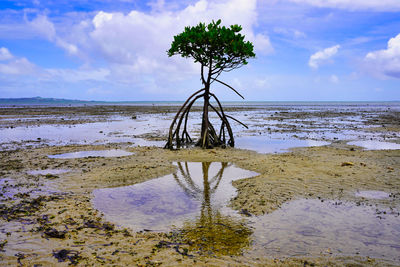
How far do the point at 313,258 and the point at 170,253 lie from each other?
254cm

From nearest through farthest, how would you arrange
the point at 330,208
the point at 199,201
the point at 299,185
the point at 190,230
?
the point at 190,230 < the point at 330,208 < the point at 199,201 < the point at 299,185

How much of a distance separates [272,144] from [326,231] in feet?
43.4

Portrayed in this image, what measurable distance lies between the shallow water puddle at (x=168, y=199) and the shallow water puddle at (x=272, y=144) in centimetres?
607

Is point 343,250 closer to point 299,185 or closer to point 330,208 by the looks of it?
point 330,208

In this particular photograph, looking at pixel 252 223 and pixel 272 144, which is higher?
pixel 272 144

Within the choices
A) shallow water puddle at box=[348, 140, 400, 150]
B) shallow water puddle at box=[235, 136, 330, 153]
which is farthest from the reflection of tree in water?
shallow water puddle at box=[348, 140, 400, 150]

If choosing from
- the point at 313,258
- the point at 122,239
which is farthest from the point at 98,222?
the point at 313,258

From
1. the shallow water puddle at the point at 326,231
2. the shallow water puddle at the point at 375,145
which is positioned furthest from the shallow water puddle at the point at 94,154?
the shallow water puddle at the point at 375,145

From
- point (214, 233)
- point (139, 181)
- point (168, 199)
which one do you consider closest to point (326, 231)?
point (214, 233)

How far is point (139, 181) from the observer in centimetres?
998

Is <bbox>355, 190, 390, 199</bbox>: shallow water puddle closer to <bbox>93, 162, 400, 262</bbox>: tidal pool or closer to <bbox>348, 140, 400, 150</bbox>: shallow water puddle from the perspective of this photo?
<bbox>93, 162, 400, 262</bbox>: tidal pool

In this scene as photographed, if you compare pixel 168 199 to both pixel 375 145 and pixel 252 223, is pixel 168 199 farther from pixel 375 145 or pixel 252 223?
pixel 375 145

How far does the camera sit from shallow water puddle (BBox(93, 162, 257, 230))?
6.71 metres

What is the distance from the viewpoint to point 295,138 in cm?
2162
